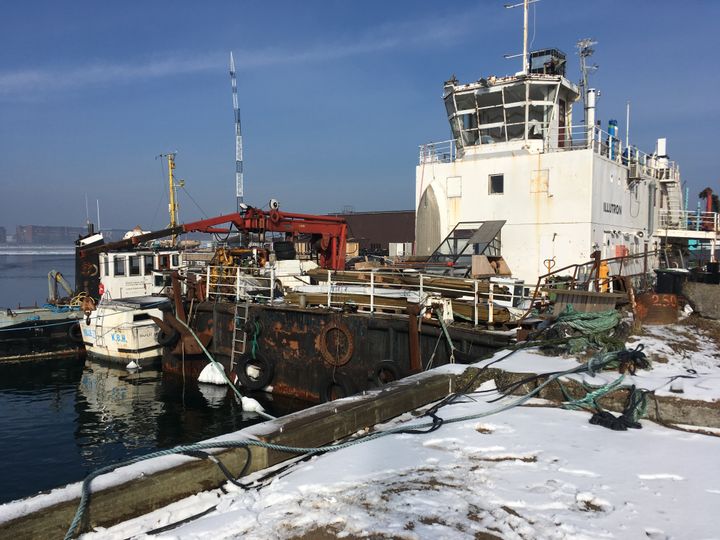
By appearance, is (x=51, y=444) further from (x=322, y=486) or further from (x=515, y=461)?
(x=515, y=461)

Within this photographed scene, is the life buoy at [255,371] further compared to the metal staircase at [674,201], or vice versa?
the metal staircase at [674,201]

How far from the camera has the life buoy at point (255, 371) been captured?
628 inches

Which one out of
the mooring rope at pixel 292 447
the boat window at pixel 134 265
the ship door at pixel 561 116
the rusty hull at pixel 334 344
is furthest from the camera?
the boat window at pixel 134 265

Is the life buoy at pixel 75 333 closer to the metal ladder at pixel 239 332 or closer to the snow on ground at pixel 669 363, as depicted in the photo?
the metal ladder at pixel 239 332

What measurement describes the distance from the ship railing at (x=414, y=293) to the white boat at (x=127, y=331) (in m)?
9.29

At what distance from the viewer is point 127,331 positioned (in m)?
20.9

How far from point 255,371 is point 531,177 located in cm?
1192

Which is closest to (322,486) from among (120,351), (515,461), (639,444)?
(515,461)

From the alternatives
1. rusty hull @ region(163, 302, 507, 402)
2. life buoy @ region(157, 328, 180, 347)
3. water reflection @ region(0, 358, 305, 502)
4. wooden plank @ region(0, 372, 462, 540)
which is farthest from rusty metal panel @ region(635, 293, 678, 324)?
life buoy @ region(157, 328, 180, 347)

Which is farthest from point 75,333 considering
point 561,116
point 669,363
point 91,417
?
point 669,363

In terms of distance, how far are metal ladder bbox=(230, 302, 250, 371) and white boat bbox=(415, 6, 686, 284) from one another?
8.35 metres

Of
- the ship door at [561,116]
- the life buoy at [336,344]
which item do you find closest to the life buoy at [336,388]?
the life buoy at [336,344]

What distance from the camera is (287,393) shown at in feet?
51.6

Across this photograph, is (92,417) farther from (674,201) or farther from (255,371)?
(674,201)
